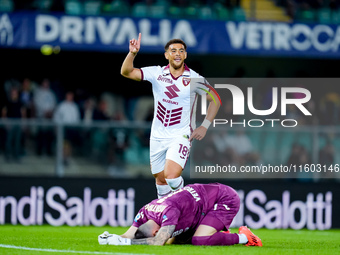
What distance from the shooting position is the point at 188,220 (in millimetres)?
8211

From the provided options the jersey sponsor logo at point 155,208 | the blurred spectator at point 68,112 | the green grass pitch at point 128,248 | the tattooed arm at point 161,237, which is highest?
the blurred spectator at point 68,112

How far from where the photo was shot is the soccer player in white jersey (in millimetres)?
9516

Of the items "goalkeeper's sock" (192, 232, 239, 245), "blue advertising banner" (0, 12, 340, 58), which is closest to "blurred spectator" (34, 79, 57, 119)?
"blue advertising banner" (0, 12, 340, 58)

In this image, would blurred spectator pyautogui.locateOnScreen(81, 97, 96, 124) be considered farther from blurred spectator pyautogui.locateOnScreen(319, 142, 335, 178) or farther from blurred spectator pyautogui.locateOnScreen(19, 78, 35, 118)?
blurred spectator pyautogui.locateOnScreen(319, 142, 335, 178)

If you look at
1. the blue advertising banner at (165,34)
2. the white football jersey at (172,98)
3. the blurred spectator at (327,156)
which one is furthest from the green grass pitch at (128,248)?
the blue advertising banner at (165,34)

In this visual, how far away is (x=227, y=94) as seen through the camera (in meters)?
15.1

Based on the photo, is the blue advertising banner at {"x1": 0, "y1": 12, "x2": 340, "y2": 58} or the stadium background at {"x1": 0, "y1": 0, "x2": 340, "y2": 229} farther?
the blue advertising banner at {"x1": 0, "y1": 12, "x2": 340, "y2": 58}

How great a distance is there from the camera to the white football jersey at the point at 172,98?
9648mm

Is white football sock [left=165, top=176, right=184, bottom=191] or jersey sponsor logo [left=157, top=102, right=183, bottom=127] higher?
jersey sponsor logo [left=157, top=102, right=183, bottom=127]

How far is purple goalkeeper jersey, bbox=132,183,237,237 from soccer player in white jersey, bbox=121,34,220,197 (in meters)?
0.99

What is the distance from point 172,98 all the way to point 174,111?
0.57ft

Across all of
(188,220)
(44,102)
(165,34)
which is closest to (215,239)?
(188,220)

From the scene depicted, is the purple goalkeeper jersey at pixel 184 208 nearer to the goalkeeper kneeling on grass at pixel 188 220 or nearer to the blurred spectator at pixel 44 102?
the goalkeeper kneeling on grass at pixel 188 220

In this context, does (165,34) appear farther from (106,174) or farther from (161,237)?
(161,237)
